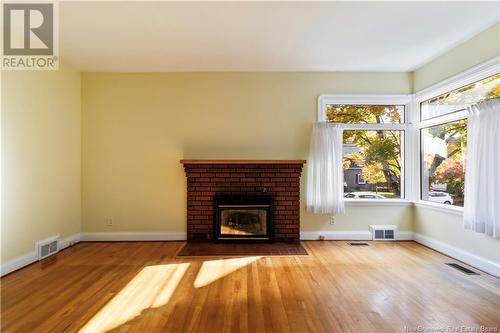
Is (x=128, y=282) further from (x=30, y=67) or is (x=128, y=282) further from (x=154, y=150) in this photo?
(x=30, y=67)

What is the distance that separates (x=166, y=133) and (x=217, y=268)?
226cm

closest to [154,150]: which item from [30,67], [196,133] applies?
[196,133]

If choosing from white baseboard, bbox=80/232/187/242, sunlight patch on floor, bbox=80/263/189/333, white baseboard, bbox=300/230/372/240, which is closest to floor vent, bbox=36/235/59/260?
white baseboard, bbox=80/232/187/242

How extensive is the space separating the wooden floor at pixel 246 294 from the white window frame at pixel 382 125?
0.92 m

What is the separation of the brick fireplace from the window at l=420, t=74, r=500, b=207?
6.35 feet

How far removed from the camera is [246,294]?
2.23 metres

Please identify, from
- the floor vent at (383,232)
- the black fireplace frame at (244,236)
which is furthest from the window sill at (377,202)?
the black fireplace frame at (244,236)

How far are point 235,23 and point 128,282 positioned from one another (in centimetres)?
292

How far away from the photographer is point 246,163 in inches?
147

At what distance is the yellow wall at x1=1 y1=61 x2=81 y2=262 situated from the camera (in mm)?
2707

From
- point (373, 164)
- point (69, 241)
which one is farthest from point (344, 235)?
point (69, 241)

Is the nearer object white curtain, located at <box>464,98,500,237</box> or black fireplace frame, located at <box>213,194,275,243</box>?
white curtain, located at <box>464,98,500,237</box>

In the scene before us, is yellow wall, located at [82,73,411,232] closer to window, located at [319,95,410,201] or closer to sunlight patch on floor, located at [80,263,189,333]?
window, located at [319,95,410,201]

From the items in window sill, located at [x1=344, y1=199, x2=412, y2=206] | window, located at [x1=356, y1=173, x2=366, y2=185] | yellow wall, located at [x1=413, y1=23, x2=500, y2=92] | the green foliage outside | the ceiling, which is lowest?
window sill, located at [x1=344, y1=199, x2=412, y2=206]
